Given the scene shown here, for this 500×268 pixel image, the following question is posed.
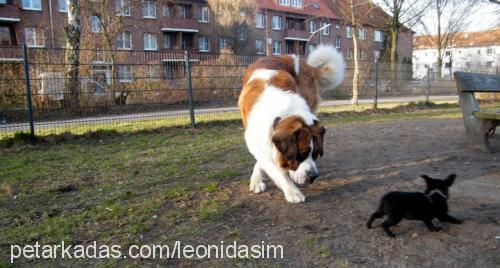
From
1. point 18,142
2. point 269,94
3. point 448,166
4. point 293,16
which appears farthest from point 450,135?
point 293,16

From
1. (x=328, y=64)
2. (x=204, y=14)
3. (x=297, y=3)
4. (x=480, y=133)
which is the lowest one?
(x=480, y=133)

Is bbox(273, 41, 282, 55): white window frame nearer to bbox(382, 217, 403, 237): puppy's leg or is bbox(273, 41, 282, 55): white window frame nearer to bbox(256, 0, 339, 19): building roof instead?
bbox(256, 0, 339, 19): building roof

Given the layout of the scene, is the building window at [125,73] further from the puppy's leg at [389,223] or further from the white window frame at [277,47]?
the white window frame at [277,47]

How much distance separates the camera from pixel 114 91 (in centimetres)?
1020

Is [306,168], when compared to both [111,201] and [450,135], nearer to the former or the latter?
[111,201]

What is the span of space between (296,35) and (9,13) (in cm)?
3332

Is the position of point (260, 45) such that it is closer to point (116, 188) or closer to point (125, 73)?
point (125, 73)

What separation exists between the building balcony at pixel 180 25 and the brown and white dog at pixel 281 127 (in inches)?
1573

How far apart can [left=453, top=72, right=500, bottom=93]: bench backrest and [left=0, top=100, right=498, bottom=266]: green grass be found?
135 inches

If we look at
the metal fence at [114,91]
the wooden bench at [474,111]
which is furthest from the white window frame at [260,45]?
the wooden bench at [474,111]

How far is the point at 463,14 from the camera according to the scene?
163 feet

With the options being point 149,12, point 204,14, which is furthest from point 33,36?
point 204,14

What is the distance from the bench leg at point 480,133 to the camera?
245 inches

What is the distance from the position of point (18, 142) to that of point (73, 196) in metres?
4.43
